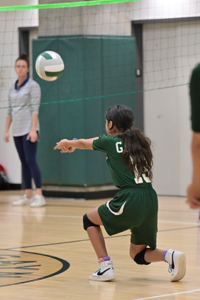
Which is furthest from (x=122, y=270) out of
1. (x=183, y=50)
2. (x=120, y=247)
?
(x=183, y=50)

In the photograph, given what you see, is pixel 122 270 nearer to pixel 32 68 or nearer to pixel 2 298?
pixel 2 298

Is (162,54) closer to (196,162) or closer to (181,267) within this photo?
(181,267)

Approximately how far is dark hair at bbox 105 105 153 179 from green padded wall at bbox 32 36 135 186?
12.2 feet

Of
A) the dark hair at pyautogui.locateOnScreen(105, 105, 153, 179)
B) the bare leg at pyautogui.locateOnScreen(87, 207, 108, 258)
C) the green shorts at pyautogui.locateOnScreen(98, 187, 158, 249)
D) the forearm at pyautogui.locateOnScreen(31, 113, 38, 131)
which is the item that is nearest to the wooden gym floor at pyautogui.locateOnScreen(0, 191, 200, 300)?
the bare leg at pyautogui.locateOnScreen(87, 207, 108, 258)

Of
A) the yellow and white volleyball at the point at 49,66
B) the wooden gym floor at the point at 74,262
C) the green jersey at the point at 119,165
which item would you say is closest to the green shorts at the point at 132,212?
the green jersey at the point at 119,165

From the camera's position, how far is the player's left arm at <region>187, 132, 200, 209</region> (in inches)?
56.4

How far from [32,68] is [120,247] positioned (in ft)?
12.9

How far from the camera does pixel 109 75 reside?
23.2 ft

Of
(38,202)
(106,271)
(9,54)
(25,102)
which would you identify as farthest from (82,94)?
(106,271)

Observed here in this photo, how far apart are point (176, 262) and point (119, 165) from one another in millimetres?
651

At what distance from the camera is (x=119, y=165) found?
10.2 feet

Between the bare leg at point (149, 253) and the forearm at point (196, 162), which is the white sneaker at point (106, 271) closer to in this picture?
the bare leg at point (149, 253)

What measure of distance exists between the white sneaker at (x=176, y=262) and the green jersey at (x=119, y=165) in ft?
1.38

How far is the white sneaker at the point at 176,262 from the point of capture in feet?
9.97
